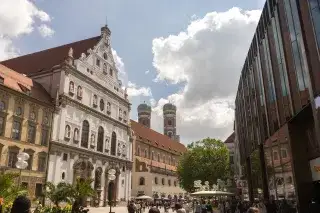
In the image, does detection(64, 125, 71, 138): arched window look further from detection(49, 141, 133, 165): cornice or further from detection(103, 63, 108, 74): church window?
detection(103, 63, 108, 74): church window

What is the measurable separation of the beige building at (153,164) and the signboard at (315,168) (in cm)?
4530

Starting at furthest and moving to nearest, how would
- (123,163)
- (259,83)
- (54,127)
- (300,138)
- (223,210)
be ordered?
(123,163)
(54,127)
(223,210)
(259,83)
(300,138)

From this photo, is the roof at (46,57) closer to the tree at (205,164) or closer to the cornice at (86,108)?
the cornice at (86,108)

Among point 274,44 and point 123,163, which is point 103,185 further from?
point 274,44

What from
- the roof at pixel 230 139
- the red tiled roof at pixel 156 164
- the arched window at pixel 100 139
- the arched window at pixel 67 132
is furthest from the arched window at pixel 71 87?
the roof at pixel 230 139

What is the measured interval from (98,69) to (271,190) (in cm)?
3269

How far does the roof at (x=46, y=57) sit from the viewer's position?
4644cm

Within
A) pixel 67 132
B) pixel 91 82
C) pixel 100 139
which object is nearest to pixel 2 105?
pixel 67 132

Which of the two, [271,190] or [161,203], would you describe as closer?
[271,190]

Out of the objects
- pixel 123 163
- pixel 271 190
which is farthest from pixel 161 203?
pixel 271 190

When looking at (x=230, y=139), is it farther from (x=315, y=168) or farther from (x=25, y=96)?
(x=315, y=168)

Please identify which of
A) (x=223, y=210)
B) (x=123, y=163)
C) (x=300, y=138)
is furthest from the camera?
(x=123, y=163)

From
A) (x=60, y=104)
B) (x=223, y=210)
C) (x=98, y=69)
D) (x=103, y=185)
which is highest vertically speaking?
(x=98, y=69)

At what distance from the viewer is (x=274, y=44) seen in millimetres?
19828
